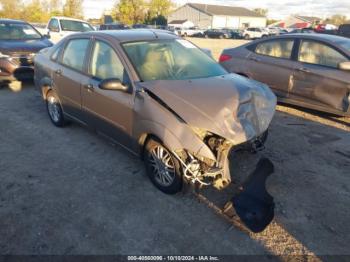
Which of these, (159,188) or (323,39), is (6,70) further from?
(323,39)

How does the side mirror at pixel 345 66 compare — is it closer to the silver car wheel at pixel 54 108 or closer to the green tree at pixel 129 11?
the silver car wheel at pixel 54 108

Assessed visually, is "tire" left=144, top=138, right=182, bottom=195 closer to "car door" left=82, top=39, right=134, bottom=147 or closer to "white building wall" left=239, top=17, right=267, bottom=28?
"car door" left=82, top=39, right=134, bottom=147

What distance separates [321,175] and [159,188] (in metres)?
2.19

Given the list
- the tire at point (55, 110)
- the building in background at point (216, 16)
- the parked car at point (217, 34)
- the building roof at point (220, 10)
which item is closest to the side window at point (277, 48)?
the tire at point (55, 110)

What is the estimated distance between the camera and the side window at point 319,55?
18.2 feet

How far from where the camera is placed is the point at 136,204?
3.26m

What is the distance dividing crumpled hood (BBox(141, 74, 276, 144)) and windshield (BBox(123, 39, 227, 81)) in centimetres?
25

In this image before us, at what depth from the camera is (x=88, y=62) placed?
4.21 m

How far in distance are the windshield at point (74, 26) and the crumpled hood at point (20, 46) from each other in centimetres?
497

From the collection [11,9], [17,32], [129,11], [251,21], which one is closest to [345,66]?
[17,32]

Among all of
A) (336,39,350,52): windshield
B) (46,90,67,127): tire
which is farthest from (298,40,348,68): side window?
(46,90,67,127): tire

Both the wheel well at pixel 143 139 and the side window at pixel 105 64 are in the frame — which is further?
the side window at pixel 105 64

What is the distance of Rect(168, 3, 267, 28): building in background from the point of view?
6975 centimetres

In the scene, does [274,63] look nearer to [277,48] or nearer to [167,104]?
[277,48]
